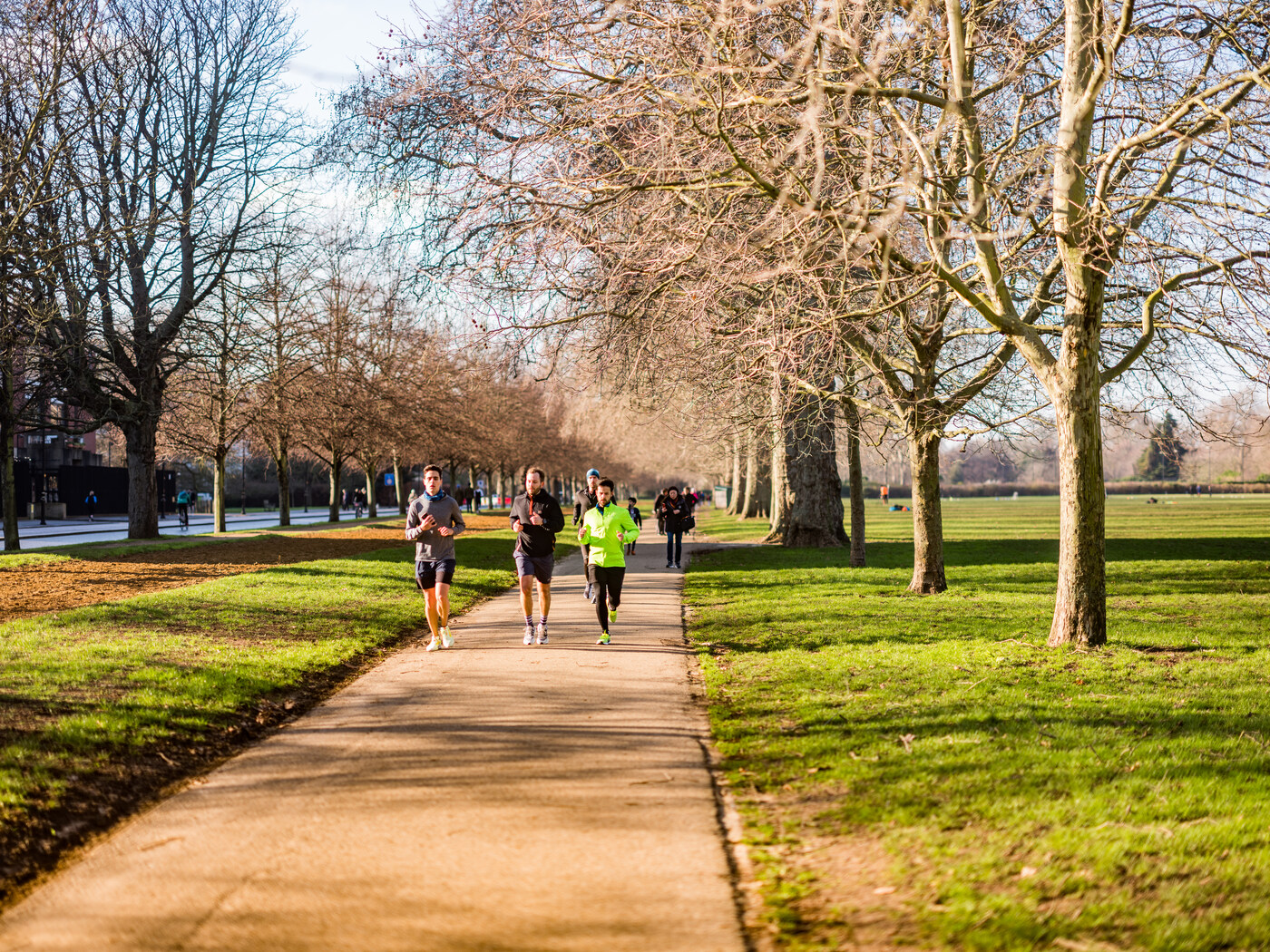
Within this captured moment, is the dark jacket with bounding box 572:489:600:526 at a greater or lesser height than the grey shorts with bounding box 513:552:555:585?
greater

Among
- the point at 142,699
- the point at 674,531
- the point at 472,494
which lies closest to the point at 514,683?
the point at 142,699

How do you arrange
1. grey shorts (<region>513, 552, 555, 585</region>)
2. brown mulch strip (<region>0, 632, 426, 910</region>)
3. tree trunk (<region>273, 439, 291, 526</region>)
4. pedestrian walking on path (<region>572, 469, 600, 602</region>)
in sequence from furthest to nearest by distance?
1. tree trunk (<region>273, 439, 291, 526</region>)
2. pedestrian walking on path (<region>572, 469, 600, 602</region>)
3. grey shorts (<region>513, 552, 555, 585</region>)
4. brown mulch strip (<region>0, 632, 426, 910</region>)

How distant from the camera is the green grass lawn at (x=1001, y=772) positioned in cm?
363

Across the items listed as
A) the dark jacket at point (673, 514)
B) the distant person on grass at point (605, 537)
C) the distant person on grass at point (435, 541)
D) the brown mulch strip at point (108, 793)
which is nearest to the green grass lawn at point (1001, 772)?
the distant person on grass at point (605, 537)

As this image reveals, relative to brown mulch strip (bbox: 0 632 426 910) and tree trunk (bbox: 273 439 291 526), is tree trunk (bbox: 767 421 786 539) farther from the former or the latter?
brown mulch strip (bbox: 0 632 426 910)

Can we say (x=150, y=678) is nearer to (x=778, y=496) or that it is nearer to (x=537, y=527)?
(x=537, y=527)

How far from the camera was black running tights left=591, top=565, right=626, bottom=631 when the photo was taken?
1016 centimetres

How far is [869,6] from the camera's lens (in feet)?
31.6

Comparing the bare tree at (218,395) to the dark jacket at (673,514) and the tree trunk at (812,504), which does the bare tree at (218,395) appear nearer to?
the dark jacket at (673,514)

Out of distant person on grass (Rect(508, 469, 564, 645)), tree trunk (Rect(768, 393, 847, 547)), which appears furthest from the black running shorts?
tree trunk (Rect(768, 393, 847, 547))

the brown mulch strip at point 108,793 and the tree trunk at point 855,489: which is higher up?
the tree trunk at point 855,489

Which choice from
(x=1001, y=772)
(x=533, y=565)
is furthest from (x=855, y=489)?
(x=1001, y=772)

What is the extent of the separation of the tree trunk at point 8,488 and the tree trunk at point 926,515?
17.5 metres

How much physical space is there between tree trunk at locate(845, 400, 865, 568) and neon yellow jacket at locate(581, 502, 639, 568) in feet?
19.5
